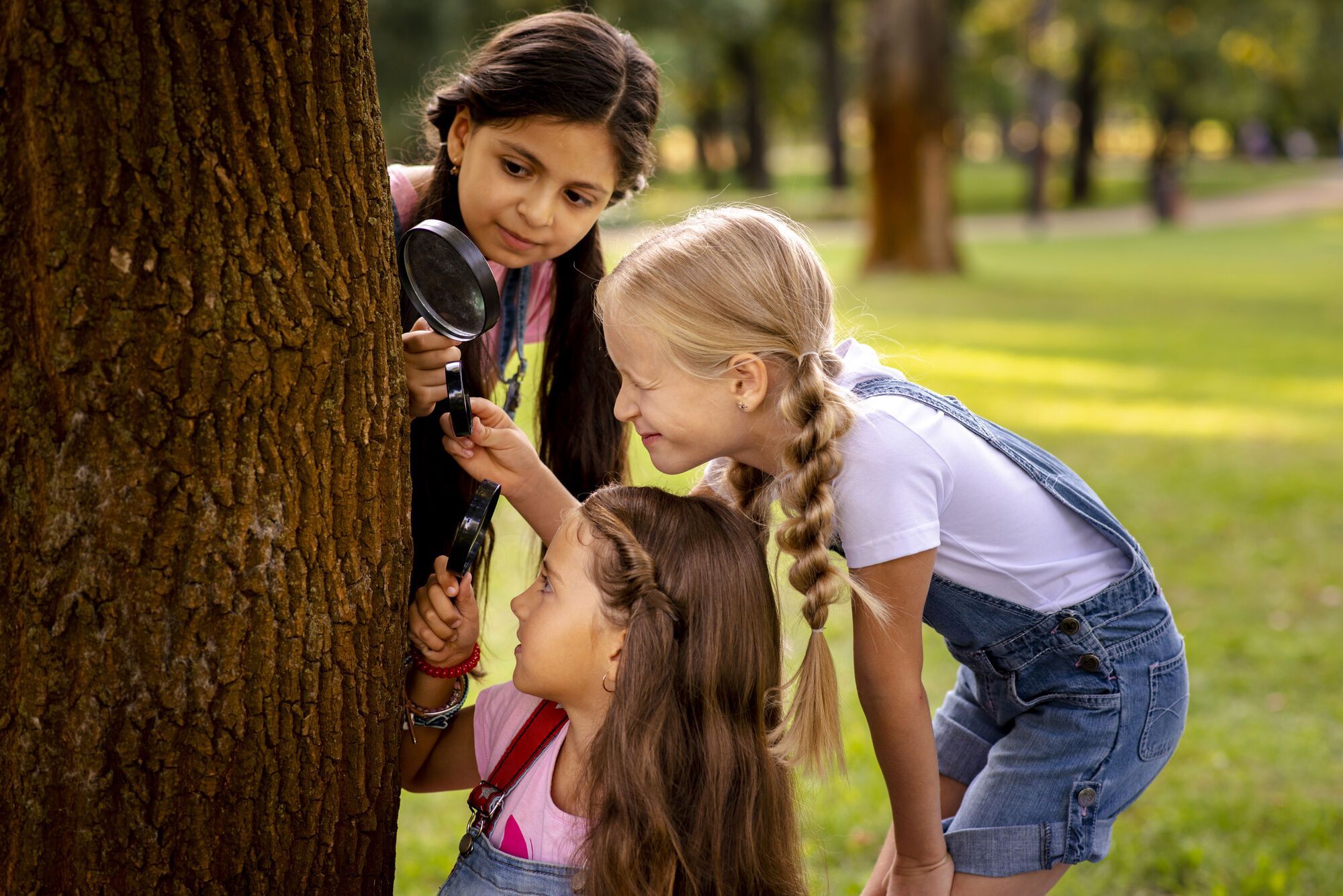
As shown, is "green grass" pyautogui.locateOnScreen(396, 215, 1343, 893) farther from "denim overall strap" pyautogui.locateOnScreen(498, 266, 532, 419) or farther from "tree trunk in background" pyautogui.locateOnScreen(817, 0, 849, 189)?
"tree trunk in background" pyautogui.locateOnScreen(817, 0, 849, 189)

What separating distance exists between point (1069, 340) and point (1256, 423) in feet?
13.5

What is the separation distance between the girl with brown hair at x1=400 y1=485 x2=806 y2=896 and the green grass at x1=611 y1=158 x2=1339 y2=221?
83.0 ft

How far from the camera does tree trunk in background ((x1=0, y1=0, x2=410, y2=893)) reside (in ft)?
5.42

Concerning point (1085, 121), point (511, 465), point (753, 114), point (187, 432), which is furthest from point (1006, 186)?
point (187, 432)

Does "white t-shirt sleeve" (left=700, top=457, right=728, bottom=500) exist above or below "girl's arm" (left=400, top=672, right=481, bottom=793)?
above

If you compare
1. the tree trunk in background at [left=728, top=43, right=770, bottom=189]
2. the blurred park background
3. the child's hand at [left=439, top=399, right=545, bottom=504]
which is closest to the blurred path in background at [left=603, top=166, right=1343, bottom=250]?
the blurred park background

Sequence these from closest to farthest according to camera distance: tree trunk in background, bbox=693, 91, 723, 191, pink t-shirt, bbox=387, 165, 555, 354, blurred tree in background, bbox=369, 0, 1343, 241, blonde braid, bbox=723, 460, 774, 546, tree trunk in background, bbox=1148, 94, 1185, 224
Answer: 1. blonde braid, bbox=723, 460, 774, 546
2. pink t-shirt, bbox=387, 165, 555, 354
3. blurred tree in background, bbox=369, 0, 1343, 241
4. tree trunk in background, bbox=1148, 94, 1185, 224
5. tree trunk in background, bbox=693, 91, 723, 191

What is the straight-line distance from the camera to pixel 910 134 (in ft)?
58.5

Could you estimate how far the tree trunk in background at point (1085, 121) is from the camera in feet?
117

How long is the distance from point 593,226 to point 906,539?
111 centimetres

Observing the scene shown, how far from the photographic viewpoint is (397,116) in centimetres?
1883

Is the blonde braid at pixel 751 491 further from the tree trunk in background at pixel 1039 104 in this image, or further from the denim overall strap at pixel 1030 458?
the tree trunk in background at pixel 1039 104

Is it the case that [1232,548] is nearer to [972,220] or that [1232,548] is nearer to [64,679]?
[64,679]

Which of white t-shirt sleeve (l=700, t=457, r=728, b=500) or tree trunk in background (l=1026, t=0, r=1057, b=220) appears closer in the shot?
white t-shirt sleeve (l=700, t=457, r=728, b=500)
